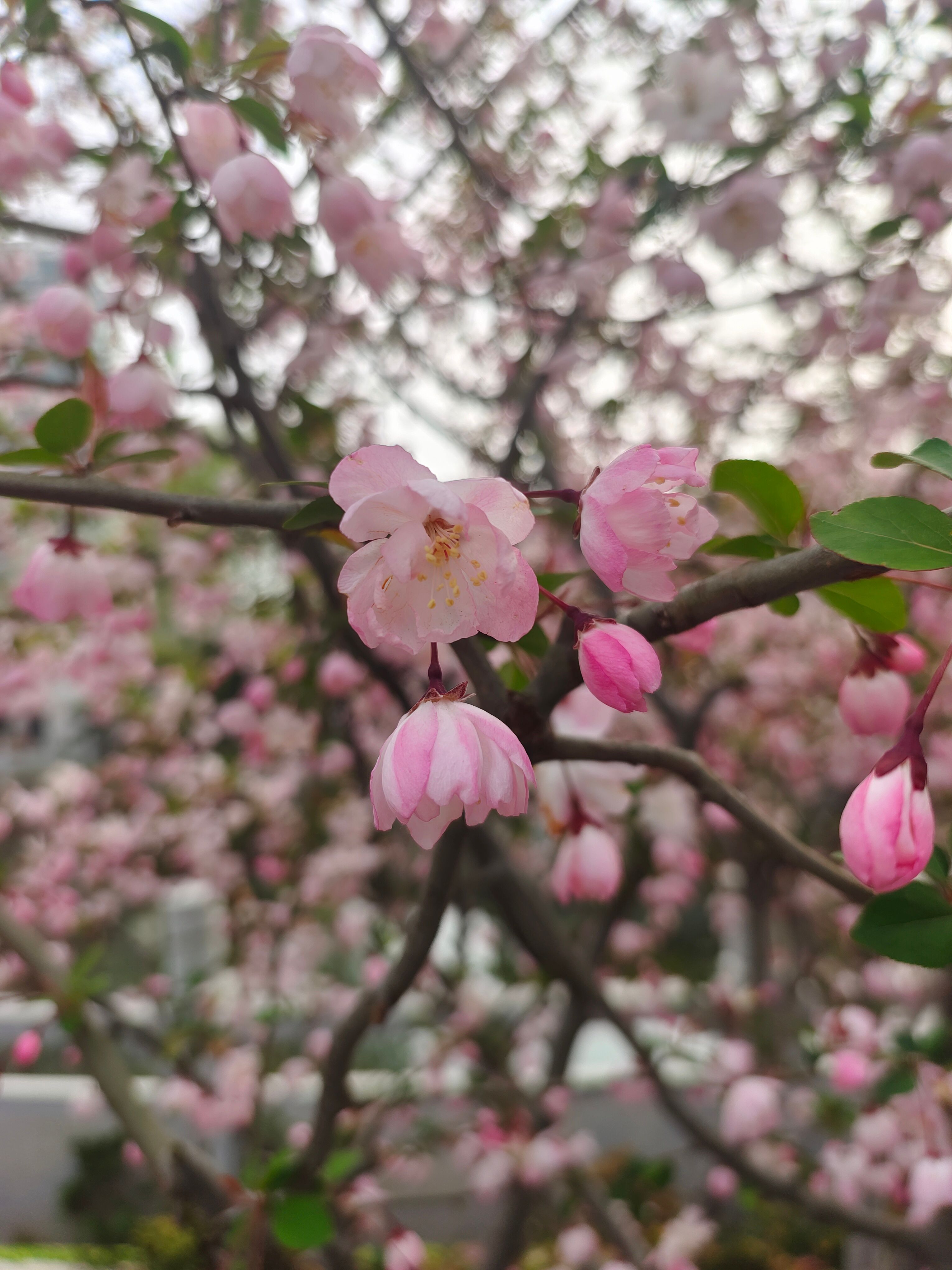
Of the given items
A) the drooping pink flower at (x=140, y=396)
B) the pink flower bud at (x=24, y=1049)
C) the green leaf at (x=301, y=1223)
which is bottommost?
the pink flower bud at (x=24, y=1049)

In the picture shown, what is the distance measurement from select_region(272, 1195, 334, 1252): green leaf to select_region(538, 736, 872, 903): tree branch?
72cm

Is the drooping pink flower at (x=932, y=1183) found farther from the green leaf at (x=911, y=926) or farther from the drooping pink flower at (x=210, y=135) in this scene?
the drooping pink flower at (x=210, y=135)

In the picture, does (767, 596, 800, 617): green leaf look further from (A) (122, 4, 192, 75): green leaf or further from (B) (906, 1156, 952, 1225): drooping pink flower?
(B) (906, 1156, 952, 1225): drooping pink flower

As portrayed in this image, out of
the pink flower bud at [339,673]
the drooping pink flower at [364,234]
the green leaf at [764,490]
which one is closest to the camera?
the green leaf at [764,490]

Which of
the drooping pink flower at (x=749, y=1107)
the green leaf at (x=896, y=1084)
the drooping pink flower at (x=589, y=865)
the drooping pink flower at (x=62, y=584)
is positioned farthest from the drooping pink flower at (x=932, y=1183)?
the drooping pink flower at (x=62, y=584)

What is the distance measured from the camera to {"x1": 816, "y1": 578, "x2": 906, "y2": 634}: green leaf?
57 centimetres

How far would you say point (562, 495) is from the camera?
502mm

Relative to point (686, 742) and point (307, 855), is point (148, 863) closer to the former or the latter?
point (307, 855)

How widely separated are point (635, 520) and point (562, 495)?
0.05 m

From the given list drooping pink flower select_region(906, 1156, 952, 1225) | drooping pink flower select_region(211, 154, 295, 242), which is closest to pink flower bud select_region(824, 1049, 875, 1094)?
drooping pink flower select_region(906, 1156, 952, 1225)

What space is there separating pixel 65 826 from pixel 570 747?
4350mm

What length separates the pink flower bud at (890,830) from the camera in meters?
0.46

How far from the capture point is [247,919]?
3.32 m

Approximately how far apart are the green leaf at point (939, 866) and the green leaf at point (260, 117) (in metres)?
0.93
